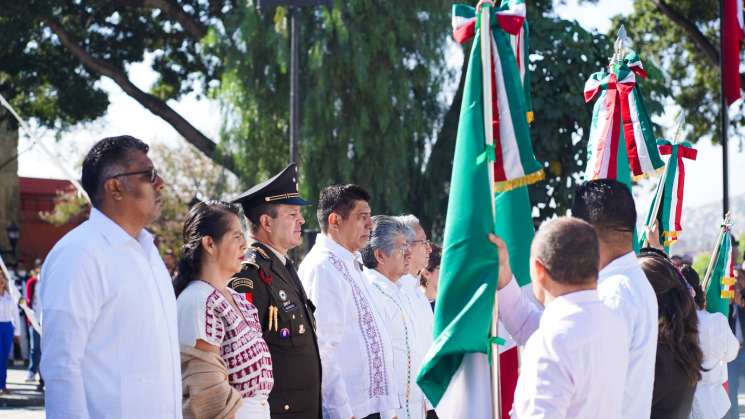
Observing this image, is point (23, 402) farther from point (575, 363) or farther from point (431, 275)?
point (575, 363)

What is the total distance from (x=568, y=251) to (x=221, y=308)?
171 centimetres

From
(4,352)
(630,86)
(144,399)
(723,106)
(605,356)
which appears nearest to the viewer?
(605,356)

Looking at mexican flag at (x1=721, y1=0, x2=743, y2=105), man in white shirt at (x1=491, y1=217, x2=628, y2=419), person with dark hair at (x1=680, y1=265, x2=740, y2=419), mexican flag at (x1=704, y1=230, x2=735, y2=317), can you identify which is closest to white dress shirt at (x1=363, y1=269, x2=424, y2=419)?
person with dark hair at (x1=680, y1=265, x2=740, y2=419)

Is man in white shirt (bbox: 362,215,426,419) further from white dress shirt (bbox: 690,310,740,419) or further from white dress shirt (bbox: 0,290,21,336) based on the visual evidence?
white dress shirt (bbox: 0,290,21,336)

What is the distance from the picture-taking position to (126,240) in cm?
404

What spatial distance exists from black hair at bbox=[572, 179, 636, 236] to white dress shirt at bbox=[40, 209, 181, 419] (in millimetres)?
1772

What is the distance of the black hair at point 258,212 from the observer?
5672 millimetres

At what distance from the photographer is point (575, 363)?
3525 mm

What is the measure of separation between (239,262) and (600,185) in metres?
1.71

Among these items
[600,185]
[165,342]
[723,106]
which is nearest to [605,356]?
[600,185]

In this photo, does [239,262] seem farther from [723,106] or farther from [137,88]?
[137,88]

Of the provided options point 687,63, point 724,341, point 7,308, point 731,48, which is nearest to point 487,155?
point 724,341

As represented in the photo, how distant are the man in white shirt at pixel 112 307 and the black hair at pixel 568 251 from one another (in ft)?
4.94

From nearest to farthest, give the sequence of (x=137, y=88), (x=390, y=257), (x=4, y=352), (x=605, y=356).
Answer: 1. (x=605, y=356)
2. (x=390, y=257)
3. (x=4, y=352)
4. (x=137, y=88)
